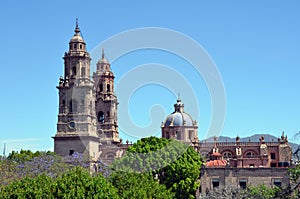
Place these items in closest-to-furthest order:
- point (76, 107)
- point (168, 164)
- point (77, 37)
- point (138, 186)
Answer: point (138, 186) < point (168, 164) < point (76, 107) < point (77, 37)

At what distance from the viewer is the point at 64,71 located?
268 ft

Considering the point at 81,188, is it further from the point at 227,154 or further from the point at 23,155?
the point at 227,154

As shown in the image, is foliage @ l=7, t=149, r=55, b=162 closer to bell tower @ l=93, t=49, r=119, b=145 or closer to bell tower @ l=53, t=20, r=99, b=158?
bell tower @ l=53, t=20, r=99, b=158

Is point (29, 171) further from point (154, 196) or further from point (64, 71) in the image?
point (64, 71)

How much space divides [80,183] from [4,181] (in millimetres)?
17217

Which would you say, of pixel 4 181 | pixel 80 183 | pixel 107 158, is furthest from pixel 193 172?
pixel 80 183

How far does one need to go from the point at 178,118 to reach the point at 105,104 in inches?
488

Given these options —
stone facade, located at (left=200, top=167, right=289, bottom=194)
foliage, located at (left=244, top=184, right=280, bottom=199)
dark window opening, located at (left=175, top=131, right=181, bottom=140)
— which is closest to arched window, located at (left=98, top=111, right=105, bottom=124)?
dark window opening, located at (left=175, top=131, right=181, bottom=140)

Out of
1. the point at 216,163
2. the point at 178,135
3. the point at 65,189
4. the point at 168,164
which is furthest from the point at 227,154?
the point at 65,189

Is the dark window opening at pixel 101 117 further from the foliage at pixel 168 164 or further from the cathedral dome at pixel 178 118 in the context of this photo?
the foliage at pixel 168 164

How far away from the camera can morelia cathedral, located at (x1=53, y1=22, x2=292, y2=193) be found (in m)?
70.0

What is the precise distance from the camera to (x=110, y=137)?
8769 centimetres

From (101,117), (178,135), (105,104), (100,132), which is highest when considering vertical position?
(105,104)

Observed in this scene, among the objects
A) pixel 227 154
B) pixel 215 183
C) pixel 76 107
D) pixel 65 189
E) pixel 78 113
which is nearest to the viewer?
pixel 65 189
